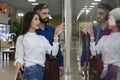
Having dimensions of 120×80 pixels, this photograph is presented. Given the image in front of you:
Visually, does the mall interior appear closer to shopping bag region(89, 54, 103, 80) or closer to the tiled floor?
the tiled floor

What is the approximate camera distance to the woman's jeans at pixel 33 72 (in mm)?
2705

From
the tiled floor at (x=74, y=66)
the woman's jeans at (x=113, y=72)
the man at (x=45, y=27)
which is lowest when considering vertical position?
the tiled floor at (x=74, y=66)

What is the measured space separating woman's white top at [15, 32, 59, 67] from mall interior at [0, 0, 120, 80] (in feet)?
1.60

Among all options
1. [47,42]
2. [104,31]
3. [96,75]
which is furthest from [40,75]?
[104,31]

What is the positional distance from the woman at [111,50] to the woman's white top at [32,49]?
1.81 ft

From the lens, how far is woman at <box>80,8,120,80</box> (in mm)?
2301

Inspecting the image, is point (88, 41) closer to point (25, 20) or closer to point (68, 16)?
point (25, 20)

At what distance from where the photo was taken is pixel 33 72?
2703mm

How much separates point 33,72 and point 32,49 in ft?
0.72

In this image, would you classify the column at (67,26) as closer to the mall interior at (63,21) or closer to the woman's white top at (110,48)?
the mall interior at (63,21)

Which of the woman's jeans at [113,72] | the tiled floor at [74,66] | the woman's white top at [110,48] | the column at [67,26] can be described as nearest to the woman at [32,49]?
the woman's white top at [110,48]

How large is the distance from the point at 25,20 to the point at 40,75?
57 cm

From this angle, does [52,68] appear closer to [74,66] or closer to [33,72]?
[33,72]

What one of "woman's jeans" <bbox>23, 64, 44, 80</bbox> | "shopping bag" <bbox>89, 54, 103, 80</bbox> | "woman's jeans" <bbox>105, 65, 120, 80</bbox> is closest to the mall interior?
"shopping bag" <bbox>89, 54, 103, 80</bbox>
